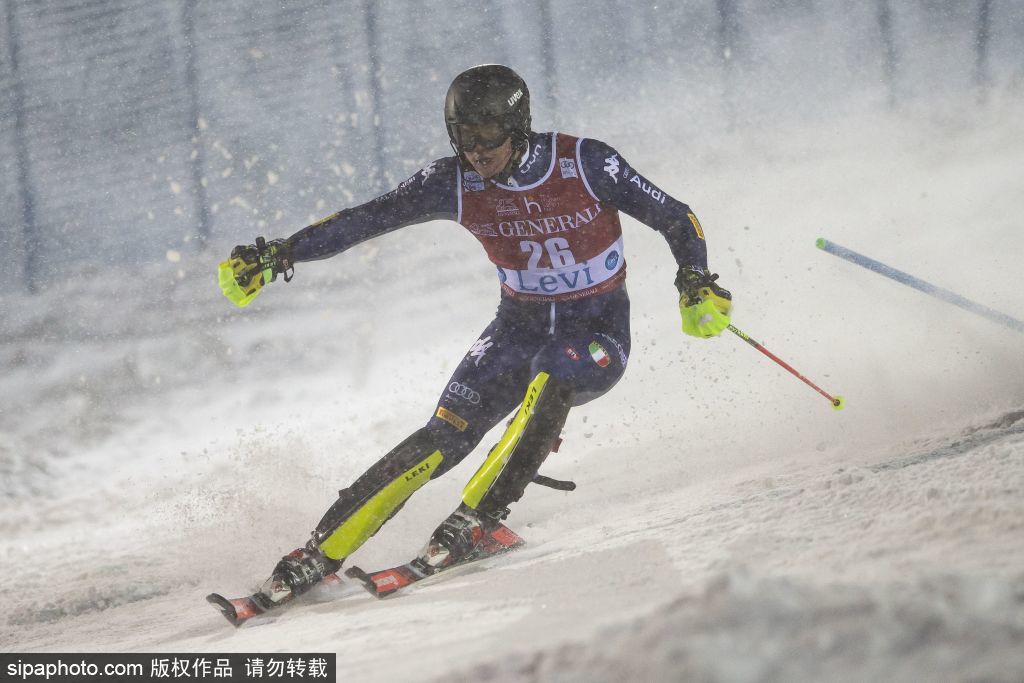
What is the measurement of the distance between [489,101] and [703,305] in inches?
38.9

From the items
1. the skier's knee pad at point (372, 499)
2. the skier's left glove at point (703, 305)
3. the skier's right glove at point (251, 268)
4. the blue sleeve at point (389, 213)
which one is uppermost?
the blue sleeve at point (389, 213)

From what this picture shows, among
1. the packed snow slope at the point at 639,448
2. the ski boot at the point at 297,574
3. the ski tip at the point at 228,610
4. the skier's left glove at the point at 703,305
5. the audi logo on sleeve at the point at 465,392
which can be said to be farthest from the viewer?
the audi logo on sleeve at the point at 465,392

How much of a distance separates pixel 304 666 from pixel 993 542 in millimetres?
1540

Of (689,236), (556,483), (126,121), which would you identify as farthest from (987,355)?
(126,121)

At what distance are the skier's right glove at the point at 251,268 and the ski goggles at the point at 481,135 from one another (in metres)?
0.77

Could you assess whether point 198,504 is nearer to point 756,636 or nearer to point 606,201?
point 606,201

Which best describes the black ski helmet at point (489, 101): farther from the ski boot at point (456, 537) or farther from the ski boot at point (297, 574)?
the ski boot at point (297, 574)

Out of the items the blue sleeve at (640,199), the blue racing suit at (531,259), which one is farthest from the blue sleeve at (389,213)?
the blue sleeve at (640,199)

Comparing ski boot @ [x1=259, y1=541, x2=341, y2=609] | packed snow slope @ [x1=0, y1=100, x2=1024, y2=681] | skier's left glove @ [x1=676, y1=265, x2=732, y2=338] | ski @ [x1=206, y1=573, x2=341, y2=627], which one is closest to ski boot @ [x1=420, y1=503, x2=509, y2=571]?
packed snow slope @ [x1=0, y1=100, x2=1024, y2=681]

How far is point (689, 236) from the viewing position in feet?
11.1

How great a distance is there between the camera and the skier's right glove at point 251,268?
3350 millimetres

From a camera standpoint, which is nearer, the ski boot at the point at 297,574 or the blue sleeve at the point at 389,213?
the ski boot at the point at 297,574

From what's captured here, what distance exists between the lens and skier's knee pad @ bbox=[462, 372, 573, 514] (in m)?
3.16

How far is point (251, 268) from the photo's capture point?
133 inches
